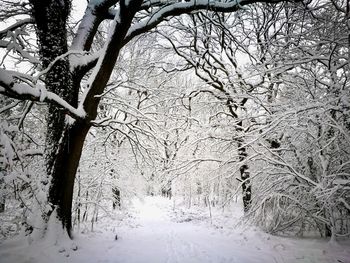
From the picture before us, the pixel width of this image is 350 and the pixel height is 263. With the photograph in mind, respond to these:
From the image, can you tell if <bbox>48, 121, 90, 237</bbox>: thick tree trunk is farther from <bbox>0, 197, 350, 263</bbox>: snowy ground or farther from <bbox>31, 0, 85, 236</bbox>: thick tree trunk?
<bbox>0, 197, 350, 263</bbox>: snowy ground

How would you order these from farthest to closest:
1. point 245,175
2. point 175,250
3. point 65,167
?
point 245,175
point 175,250
point 65,167

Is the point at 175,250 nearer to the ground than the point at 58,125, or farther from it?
nearer to the ground

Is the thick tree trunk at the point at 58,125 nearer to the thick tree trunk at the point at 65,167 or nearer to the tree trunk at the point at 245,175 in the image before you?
the thick tree trunk at the point at 65,167

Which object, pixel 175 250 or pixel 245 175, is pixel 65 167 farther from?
pixel 245 175

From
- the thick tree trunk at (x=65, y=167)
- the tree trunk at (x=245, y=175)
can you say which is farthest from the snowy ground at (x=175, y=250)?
the tree trunk at (x=245, y=175)

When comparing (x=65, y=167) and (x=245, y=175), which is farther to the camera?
(x=245, y=175)

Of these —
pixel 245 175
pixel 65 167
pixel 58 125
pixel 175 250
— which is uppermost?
pixel 58 125

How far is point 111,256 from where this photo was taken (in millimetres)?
5023

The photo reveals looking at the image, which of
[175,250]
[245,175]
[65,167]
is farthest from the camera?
[245,175]

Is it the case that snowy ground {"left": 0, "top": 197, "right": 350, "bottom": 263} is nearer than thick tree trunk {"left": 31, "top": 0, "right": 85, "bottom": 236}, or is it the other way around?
snowy ground {"left": 0, "top": 197, "right": 350, "bottom": 263}

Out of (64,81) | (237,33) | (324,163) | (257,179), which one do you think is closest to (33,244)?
(64,81)

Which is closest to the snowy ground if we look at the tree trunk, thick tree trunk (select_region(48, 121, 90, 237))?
thick tree trunk (select_region(48, 121, 90, 237))

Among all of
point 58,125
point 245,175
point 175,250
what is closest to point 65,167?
point 58,125

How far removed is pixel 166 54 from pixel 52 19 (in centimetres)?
526
